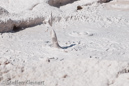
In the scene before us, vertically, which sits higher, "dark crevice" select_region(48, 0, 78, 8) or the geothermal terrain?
the geothermal terrain

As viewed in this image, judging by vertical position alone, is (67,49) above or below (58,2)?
above

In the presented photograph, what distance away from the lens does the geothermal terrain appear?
4242 mm

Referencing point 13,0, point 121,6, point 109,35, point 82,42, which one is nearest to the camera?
point 82,42

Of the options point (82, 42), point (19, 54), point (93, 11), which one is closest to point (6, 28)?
point (19, 54)

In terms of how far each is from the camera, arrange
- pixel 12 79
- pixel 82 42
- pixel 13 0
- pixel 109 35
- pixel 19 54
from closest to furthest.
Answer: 1. pixel 12 79
2. pixel 19 54
3. pixel 82 42
4. pixel 109 35
5. pixel 13 0

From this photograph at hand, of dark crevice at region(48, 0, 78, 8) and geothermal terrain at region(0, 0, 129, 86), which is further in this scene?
dark crevice at region(48, 0, 78, 8)

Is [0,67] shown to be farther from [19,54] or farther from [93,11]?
[93,11]

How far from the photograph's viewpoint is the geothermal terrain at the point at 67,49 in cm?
424

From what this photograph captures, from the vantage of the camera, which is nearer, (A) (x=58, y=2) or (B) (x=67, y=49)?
(B) (x=67, y=49)

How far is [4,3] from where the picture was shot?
32.0ft

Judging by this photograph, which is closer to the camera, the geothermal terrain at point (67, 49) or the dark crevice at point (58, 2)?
the geothermal terrain at point (67, 49)

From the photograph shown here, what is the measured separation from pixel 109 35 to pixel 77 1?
4376 millimetres

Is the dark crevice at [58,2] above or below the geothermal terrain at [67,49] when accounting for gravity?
below

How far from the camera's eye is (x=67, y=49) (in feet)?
17.4
